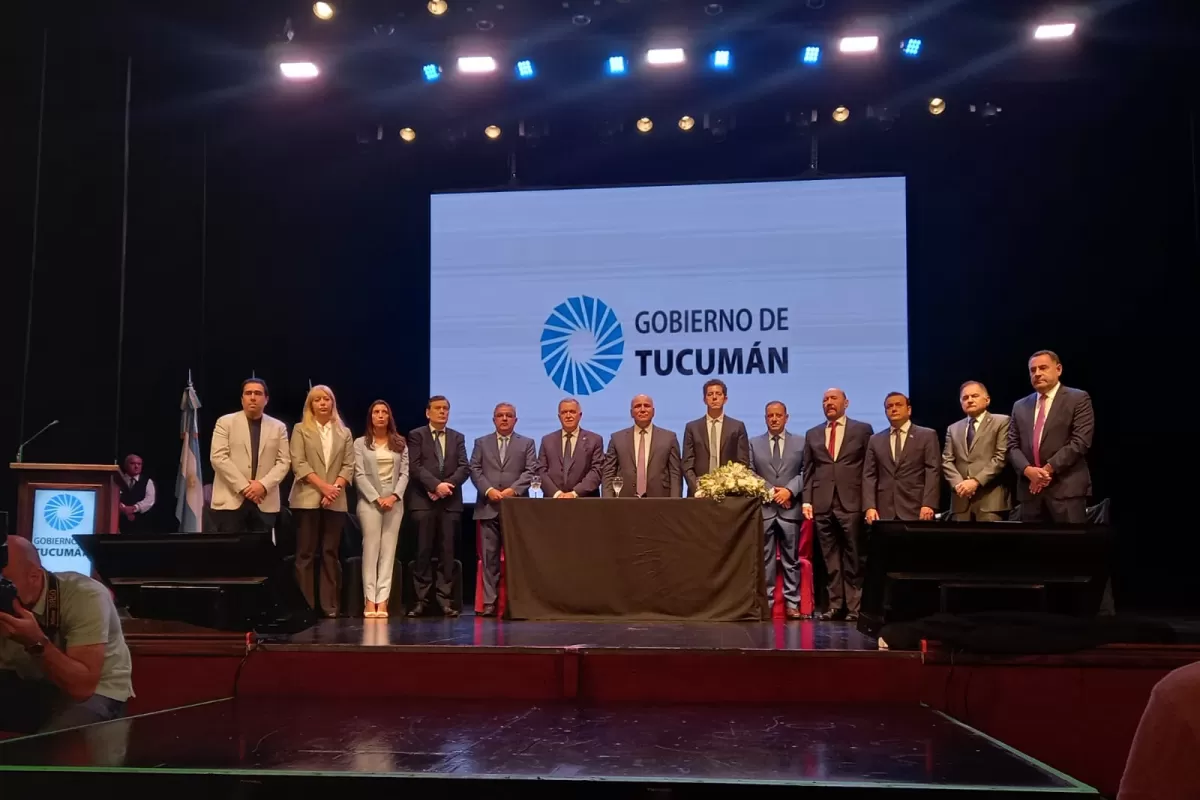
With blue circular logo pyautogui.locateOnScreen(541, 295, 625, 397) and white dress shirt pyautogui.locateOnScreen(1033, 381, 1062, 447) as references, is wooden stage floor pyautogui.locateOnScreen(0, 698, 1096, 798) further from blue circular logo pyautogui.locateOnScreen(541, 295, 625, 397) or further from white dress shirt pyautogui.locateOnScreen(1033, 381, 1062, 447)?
blue circular logo pyautogui.locateOnScreen(541, 295, 625, 397)

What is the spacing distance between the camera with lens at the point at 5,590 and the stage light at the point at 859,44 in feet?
19.3

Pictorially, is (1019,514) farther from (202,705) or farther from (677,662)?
(202,705)

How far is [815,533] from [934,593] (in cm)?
222

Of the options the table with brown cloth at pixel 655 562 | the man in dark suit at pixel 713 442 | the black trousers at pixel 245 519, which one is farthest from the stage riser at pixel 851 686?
the man in dark suit at pixel 713 442

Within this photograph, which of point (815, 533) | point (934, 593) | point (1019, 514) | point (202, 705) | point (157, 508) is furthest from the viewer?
point (157, 508)

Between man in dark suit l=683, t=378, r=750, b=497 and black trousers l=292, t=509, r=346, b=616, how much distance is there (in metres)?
2.30

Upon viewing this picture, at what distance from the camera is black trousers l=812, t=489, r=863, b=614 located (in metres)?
5.79

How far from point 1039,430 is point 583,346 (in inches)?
135

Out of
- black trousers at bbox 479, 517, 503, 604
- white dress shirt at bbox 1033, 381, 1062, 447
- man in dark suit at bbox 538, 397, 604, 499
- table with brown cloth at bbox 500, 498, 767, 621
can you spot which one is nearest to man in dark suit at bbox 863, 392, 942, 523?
white dress shirt at bbox 1033, 381, 1062, 447

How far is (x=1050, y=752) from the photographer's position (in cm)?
348

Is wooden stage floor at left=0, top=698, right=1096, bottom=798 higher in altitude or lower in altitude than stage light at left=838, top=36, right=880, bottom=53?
lower

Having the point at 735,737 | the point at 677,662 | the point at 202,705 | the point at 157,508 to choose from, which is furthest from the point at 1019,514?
the point at 157,508

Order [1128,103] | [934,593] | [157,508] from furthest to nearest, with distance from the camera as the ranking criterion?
[157,508] → [1128,103] → [934,593]

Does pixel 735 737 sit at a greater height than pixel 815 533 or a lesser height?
lesser
